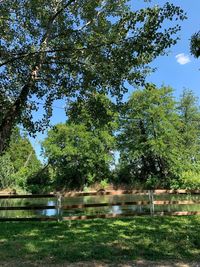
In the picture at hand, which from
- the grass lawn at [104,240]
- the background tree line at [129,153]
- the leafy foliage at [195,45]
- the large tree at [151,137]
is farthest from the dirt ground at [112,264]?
the large tree at [151,137]

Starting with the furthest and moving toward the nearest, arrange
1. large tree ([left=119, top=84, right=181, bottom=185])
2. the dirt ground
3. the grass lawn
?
large tree ([left=119, top=84, right=181, bottom=185]), the grass lawn, the dirt ground

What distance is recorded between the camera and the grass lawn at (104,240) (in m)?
7.32

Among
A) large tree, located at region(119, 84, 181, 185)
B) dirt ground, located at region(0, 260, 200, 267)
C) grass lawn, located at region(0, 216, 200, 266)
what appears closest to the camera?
dirt ground, located at region(0, 260, 200, 267)

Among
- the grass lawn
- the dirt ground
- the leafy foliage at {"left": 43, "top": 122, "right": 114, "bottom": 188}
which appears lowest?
the dirt ground

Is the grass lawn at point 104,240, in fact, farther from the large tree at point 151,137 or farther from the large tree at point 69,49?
the large tree at point 151,137

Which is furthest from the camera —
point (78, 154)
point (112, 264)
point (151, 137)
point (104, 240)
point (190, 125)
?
point (190, 125)

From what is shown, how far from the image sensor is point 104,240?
878cm

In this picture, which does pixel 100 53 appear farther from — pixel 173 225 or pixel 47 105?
pixel 173 225

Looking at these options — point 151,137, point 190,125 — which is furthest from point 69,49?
point 190,125

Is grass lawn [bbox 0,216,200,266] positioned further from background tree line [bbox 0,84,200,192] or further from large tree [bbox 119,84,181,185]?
large tree [bbox 119,84,181,185]

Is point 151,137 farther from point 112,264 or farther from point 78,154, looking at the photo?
point 112,264

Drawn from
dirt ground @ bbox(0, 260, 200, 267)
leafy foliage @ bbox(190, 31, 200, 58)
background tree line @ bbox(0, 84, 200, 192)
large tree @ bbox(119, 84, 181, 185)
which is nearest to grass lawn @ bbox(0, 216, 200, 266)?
dirt ground @ bbox(0, 260, 200, 267)

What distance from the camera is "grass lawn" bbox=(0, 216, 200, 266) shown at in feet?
24.0

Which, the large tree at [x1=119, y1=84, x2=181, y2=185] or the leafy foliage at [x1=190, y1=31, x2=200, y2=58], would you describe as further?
the large tree at [x1=119, y1=84, x2=181, y2=185]
